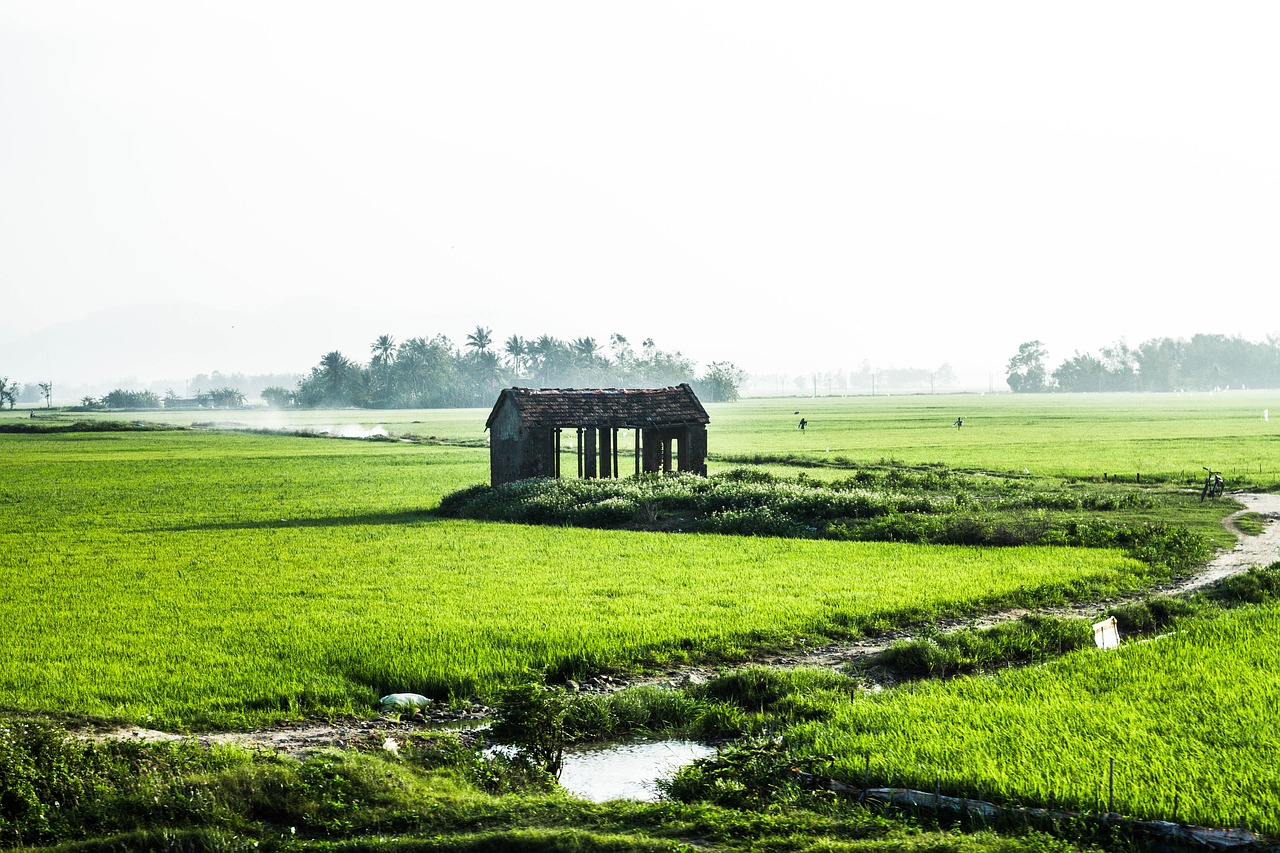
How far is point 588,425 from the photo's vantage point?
35812 mm

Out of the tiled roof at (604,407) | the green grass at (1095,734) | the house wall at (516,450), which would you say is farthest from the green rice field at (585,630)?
the tiled roof at (604,407)

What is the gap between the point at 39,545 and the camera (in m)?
25.4

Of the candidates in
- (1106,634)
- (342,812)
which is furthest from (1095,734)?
(342,812)

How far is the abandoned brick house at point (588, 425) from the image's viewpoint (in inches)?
1385

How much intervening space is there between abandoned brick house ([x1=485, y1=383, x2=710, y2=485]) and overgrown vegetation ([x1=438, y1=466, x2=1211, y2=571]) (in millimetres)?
2137

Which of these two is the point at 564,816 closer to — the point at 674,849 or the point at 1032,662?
the point at 674,849

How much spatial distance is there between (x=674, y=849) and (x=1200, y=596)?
1297cm

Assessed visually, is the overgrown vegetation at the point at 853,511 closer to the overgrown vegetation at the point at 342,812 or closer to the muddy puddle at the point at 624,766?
the muddy puddle at the point at 624,766

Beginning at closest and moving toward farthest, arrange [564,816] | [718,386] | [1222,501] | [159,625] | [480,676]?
[564,816]
[480,676]
[159,625]
[1222,501]
[718,386]

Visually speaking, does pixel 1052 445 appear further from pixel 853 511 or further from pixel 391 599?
pixel 391 599

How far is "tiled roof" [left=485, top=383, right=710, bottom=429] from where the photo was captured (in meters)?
35.4

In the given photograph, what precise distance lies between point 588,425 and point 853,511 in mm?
10864

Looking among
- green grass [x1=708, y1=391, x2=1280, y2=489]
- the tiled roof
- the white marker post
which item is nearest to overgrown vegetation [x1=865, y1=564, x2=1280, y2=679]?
the white marker post

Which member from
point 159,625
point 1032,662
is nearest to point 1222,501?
point 1032,662
